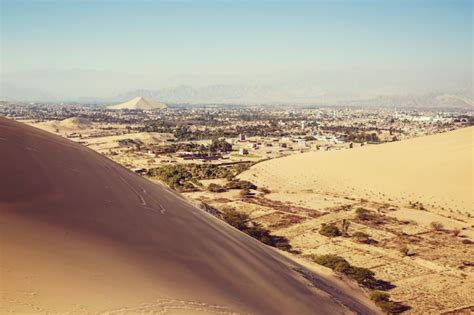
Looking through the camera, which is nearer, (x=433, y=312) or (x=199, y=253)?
(x=199, y=253)

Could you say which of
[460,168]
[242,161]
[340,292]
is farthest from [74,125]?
[340,292]

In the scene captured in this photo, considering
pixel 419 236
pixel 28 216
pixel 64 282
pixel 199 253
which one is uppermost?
pixel 28 216

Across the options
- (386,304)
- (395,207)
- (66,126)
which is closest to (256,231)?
(386,304)

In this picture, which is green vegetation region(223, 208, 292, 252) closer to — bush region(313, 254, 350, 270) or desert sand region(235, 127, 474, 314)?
desert sand region(235, 127, 474, 314)

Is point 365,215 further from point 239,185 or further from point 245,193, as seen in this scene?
point 239,185

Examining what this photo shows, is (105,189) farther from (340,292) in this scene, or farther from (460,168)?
(460,168)

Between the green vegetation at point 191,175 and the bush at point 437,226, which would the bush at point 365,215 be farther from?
the green vegetation at point 191,175
